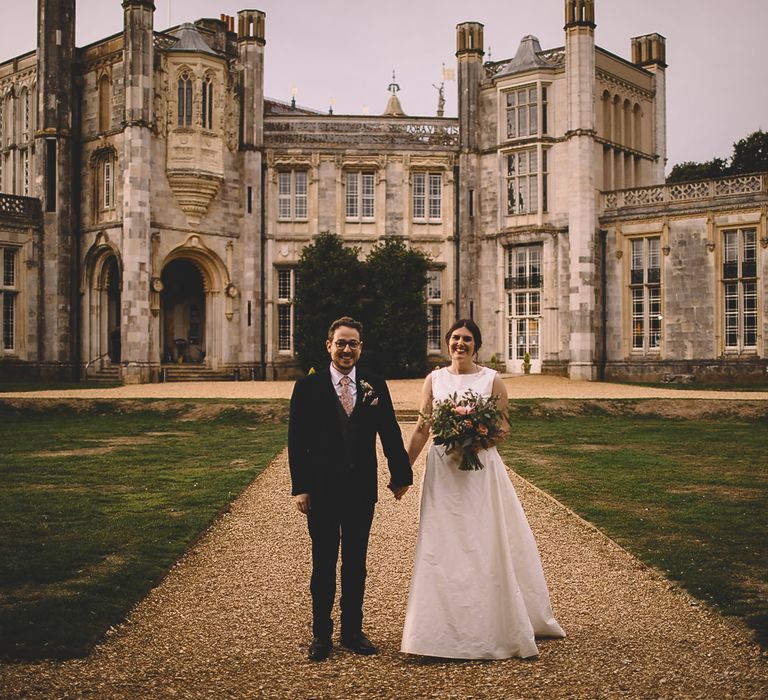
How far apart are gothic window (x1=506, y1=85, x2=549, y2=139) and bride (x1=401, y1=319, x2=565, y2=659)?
30561mm

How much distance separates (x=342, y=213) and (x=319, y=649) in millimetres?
31674

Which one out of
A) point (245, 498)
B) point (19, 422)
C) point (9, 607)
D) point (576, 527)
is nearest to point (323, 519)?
point (9, 607)

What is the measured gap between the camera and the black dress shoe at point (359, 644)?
579 cm

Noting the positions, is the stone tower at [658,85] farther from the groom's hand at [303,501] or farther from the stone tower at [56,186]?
the groom's hand at [303,501]

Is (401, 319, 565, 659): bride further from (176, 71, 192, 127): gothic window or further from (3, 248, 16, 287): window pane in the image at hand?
(3, 248, 16, 287): window pane

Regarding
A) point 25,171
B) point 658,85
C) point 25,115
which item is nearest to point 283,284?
point 25,171

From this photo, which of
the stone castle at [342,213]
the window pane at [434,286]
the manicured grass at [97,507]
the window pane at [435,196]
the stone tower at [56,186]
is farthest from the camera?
the window pane at [435,196]

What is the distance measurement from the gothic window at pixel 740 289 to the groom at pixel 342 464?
2828cm

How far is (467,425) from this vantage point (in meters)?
5.88

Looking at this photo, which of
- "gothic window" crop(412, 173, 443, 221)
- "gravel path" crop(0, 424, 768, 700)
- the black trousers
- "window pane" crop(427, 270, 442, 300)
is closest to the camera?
"gravel path" crop(0, 424, 768, 700)

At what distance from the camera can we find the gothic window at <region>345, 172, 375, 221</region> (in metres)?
36.7

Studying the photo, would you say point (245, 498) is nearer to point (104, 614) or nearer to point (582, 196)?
point (104, 614)

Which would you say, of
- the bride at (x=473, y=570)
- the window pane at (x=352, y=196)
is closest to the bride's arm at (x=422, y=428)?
the bride at (x=473, y=570)

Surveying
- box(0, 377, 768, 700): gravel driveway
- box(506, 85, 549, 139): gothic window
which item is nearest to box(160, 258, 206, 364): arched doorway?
box(506, 85, 549, 139): gothic window
